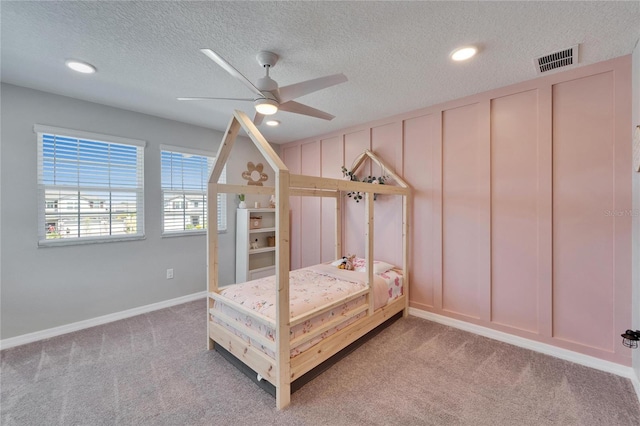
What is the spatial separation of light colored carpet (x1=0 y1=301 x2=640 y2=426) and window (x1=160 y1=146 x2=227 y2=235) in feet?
5.32

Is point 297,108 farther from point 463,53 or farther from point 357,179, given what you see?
point 357,179

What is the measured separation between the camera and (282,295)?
5.88 feet

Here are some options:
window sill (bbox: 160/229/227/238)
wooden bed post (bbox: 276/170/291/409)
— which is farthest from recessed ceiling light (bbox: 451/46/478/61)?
window sill (bbox: 160/229/227/238)

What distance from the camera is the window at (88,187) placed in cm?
281

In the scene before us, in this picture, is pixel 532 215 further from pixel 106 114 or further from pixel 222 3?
pixel 106 114

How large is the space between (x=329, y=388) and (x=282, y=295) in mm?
893

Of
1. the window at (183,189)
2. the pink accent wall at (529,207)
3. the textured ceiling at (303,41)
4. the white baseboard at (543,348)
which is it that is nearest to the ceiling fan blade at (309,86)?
the textured ceiling at (303,41)

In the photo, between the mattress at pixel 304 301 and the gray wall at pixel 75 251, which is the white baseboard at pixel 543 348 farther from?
the gray wall at pixel 75 251

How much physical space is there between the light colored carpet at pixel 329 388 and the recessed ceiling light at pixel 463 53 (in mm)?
2619

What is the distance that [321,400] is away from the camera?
1.89 m

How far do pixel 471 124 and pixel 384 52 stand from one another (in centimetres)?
147

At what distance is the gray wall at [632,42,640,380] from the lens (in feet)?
6.37

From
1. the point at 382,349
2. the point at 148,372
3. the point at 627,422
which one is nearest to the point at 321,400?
the point at 382,349

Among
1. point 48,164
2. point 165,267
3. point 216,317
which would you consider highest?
point 48,164
